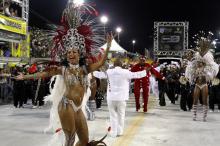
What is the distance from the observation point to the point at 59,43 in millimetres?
7219

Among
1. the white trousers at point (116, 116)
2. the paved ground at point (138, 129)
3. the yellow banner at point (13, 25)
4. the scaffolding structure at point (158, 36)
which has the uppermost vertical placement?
the scaffolding structure at point (158, 36)

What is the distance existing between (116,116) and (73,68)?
415 centimetres

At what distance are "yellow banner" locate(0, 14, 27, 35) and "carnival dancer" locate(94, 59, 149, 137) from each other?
10.4 m

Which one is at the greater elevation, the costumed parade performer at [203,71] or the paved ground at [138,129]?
the costumed parade performer at [203,71]

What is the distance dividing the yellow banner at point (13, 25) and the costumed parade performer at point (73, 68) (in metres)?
13.3

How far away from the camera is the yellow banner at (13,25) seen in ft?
66.3

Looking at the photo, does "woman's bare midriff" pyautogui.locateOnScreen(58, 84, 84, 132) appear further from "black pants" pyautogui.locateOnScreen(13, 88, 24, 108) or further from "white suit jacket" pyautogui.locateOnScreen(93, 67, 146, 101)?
"black pants" pyautogui.locateOnScreen(13, 88, 24, 108)

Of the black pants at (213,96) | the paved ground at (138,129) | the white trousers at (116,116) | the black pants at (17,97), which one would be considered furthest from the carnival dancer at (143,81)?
the black pants at (17,97)

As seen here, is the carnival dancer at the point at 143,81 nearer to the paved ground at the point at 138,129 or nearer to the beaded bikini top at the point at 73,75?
the paved ground at the point at 138,129

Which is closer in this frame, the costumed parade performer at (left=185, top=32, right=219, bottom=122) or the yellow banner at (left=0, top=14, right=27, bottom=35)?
the costumed parade performer at (left=185, top=32, right=219, bottom=122)

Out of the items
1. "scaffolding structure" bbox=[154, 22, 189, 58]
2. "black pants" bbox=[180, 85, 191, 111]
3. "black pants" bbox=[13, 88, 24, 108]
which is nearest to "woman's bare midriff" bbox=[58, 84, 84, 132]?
"black pants" bbox=[180, 85, 191, 111]

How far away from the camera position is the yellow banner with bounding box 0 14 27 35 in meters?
20.2

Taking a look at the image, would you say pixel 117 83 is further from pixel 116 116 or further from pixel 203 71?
pixel 203 71

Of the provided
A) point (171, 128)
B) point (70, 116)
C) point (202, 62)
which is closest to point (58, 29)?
point (70, 116)
